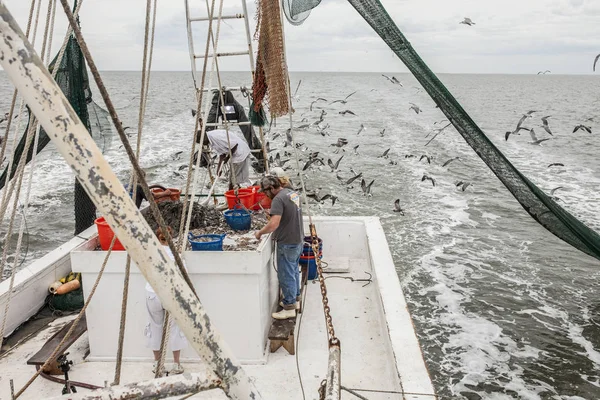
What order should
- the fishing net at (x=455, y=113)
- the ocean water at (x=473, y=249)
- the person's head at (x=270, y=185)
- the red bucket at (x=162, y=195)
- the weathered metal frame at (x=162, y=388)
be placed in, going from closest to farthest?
the weathered metal frame at (x=162, y=388)
the fishing net at (x=455, y=113)
the person's head at (x=270, y=185)
the red bucket at (x=162, y=195)
the ocean water at (x=473, y=249)

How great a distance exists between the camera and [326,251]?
7902 mm

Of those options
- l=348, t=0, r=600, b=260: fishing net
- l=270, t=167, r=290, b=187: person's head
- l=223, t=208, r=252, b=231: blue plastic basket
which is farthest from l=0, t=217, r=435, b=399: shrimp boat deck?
l=348, t=0, r=600, b=260: fishing net

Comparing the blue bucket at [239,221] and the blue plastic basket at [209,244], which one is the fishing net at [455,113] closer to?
the blue plastic basket at [209,244]

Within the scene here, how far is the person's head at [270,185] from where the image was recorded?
213 inches

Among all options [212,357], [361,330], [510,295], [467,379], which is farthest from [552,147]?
[212,357]

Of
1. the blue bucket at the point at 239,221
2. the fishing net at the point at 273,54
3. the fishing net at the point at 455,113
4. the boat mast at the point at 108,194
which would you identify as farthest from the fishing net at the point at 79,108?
the boat mast at the point at 108,194

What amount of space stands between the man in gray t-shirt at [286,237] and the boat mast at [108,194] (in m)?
3.87

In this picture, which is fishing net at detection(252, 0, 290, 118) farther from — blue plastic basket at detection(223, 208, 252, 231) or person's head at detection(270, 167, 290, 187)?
blue plastic basket at detection(223, 208, 252, 231)

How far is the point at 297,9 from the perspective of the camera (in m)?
4.86

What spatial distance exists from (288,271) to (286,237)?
1.29 ft

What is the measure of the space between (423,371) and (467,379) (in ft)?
15.4

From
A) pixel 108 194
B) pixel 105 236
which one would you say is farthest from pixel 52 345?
pixel 108 194

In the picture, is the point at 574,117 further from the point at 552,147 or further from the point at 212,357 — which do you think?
the point at 212,357

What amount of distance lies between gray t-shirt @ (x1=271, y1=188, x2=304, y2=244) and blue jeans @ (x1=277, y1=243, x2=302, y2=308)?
4.1 inches
